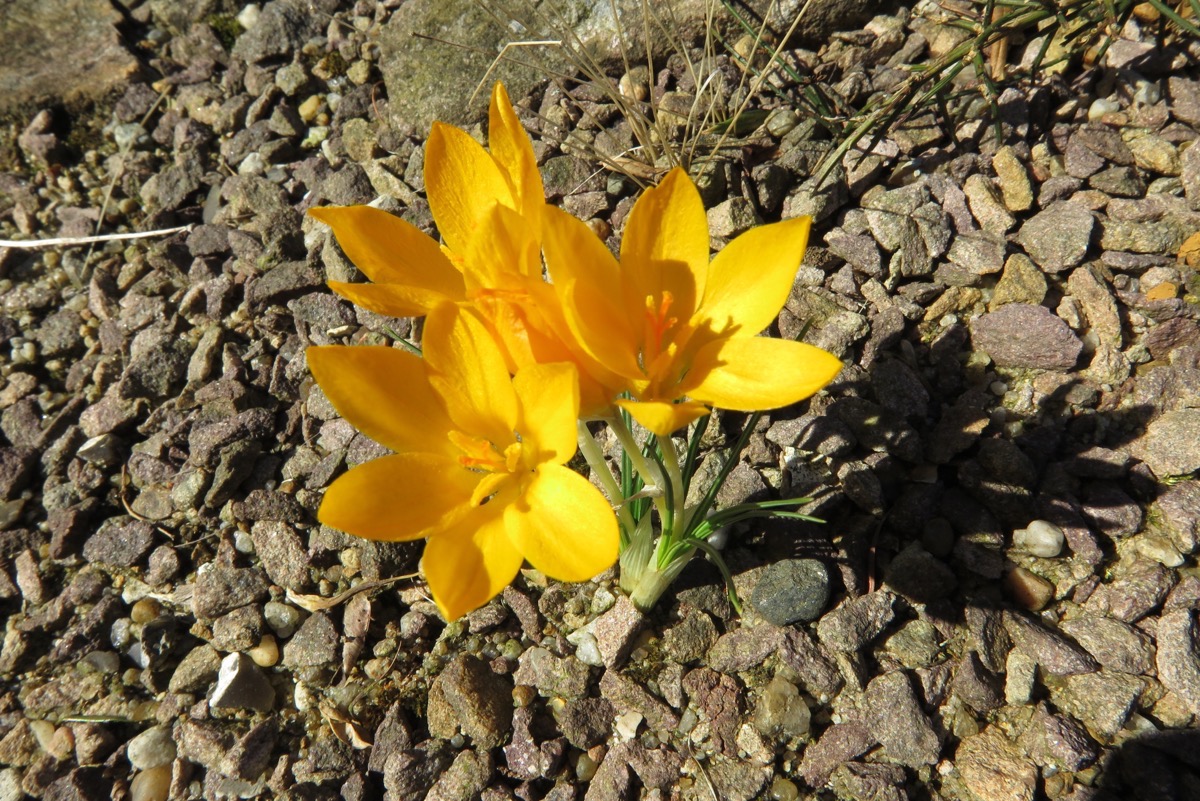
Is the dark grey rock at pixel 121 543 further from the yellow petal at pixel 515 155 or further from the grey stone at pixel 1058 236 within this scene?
the grey stone at pixel 1058 236

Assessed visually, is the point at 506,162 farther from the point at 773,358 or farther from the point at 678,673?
the point at 678,673

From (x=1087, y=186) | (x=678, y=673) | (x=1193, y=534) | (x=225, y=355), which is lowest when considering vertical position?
(x=678, y=673)

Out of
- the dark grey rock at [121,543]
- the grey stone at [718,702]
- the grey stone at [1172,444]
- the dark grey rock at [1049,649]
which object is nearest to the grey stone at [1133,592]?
the dark grey rock at [1049,649]

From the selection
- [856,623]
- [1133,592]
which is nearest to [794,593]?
[856,623]

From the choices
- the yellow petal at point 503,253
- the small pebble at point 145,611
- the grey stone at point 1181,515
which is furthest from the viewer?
the small pebble at point 145,611

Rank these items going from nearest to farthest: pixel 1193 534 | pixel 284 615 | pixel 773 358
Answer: pixel 773 358 → pixel 1193 534 → pixel 284 615

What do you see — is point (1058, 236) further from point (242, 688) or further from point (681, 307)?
point (242, 688)

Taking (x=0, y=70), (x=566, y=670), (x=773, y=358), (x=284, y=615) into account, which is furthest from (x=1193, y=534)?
(x=0, y=70)
